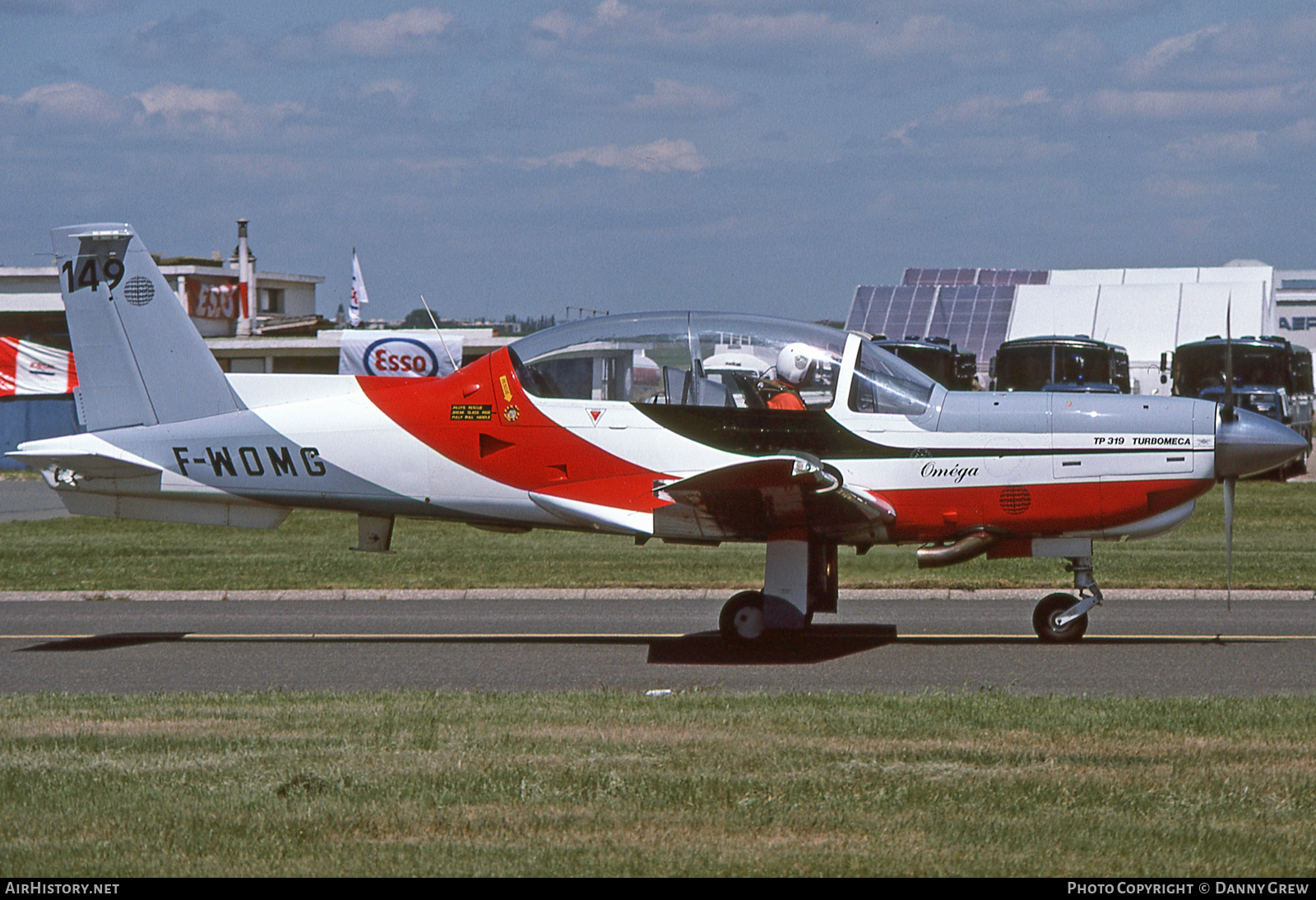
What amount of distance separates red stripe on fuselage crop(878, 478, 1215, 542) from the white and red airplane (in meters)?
0.01

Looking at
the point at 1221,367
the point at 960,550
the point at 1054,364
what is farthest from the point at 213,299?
the point at 960,550

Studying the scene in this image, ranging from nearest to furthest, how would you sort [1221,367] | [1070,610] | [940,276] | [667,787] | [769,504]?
[667,787] < [769,504] < [1070,610] < [1221,367] < [940,276]

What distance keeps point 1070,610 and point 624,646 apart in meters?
3.10

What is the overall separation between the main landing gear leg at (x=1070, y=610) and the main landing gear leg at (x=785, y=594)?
1554 mm

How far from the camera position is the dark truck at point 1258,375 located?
33781mm

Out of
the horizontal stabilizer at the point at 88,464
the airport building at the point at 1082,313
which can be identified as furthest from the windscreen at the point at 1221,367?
the horizontal stabilizer at the point at 88,464

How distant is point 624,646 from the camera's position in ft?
33.7

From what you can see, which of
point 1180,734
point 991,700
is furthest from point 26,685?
point 1180,734

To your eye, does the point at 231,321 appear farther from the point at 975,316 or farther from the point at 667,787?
the point at 667,787

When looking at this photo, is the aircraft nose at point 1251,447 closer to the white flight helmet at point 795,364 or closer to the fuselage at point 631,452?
the fuselage at point 631,452

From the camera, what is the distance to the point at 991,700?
24.7 feet

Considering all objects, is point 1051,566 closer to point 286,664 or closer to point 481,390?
point 481,390

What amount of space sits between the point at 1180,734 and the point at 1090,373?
1355 inches

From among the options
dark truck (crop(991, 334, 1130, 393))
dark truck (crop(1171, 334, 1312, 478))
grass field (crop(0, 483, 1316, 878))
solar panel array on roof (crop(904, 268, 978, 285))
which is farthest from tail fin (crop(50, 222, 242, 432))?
solar panel array on roof (crop(904, 268, 978, 285))
